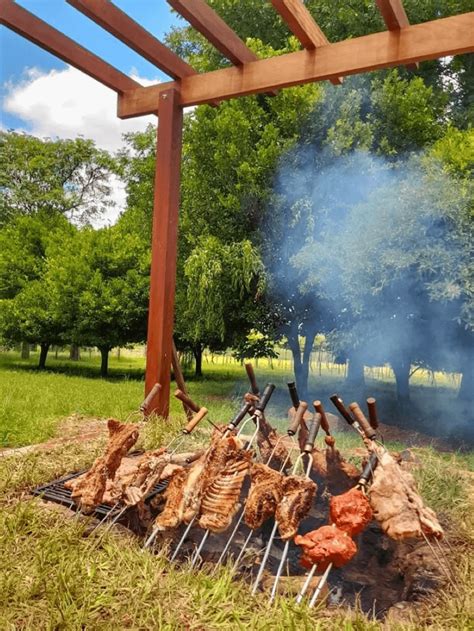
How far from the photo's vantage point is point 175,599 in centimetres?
154

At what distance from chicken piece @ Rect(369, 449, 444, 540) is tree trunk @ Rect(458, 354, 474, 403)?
4.81 metres

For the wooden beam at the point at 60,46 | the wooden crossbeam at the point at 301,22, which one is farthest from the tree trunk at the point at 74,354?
the wooden crossbeam at the point at 301,22

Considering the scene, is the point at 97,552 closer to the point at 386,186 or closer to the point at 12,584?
the point at 12,584

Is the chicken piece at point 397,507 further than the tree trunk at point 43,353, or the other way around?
the tree trunk at point 43,353

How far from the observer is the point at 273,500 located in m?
1.81

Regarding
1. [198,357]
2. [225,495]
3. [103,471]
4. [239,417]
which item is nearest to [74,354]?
[198,357]

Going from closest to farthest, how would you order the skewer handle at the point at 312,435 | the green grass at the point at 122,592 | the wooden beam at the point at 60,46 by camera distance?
the green grass at the point at 122,592
the skewer handle at the point at 312,435
the wooden beam at the point at 60,46

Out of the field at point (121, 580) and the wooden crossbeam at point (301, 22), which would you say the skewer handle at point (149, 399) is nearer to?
the field at point (121, 580)

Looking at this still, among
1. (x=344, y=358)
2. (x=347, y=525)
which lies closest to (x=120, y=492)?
(x=347, y=525)

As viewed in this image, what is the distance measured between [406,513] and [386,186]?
17.1 ft

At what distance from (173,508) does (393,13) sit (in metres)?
2.72

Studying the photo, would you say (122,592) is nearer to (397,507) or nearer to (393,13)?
(397,507)

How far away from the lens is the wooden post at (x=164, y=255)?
380cm

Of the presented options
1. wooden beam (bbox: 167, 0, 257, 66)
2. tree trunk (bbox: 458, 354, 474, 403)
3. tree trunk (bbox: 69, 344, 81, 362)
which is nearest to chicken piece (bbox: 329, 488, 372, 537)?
wooden beam (bbox: 167, 0, 257, 66)
